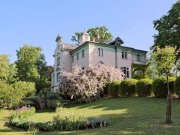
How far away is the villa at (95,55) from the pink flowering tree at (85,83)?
31.1ft

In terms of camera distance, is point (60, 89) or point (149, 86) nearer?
point (149, 86)

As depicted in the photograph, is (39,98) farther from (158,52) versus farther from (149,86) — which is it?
(158,52)

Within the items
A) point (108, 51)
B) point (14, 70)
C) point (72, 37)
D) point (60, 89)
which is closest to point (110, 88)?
point (60, 89)

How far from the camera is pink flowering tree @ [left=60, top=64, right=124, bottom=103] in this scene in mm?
31781

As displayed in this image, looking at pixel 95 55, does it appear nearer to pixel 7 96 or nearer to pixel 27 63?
pixel 7 96

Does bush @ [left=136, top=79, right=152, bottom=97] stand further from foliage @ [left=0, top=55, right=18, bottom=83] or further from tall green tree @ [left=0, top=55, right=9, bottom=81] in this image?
tall green tree @ [left=0, top=55, right=9, bottom=81]

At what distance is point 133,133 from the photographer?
1288cm

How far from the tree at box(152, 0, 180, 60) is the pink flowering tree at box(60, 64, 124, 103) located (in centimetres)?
656

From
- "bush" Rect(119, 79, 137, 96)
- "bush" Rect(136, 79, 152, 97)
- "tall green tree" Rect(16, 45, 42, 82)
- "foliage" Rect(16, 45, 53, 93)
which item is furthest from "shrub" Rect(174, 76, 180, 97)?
"tall green tree" Rect(16, 45, 42, 82)

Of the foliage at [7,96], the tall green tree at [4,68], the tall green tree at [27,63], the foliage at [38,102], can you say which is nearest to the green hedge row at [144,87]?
the foliage at [38,102]

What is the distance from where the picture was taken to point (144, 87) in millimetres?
28969

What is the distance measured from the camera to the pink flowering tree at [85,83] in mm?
31781

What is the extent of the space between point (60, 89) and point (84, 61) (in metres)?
13.1

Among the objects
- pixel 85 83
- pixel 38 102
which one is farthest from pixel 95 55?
pixel 38 102
